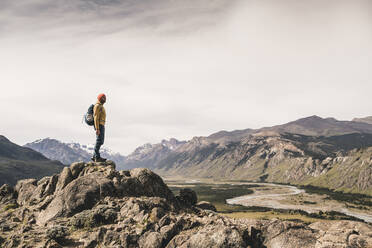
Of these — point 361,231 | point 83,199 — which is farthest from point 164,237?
point 361,231

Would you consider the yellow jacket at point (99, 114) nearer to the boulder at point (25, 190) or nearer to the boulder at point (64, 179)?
the boulder at point (64, 179)

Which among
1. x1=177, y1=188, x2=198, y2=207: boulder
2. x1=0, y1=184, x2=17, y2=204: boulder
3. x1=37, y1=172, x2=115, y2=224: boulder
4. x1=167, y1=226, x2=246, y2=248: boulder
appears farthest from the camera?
x1=0, y1=184, x2=17, y2=204: boulder

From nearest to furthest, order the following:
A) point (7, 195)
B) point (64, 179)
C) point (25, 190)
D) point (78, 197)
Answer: point (78, 197) → point (64, 179) → point (25, 190) → point (7, 195)

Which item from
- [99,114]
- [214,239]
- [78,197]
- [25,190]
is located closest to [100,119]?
[99,114]

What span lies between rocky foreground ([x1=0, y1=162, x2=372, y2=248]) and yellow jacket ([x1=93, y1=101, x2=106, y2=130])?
18.4ft

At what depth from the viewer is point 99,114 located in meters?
27.8

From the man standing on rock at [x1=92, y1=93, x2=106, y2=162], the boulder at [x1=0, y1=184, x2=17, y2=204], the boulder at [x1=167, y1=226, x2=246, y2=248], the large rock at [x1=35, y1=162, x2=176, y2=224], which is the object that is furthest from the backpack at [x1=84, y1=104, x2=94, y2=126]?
the boulder at [x1=167, y1=226, x2=246, y2=248]

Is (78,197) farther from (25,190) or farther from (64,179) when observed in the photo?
(25,190)

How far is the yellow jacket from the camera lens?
89.6ft

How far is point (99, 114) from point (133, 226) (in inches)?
554

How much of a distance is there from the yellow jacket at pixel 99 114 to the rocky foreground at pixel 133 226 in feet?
18.4

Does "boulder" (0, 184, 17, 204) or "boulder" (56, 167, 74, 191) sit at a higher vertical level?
"boulder" (56, 167, 74, 191)

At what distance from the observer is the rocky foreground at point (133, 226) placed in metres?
16.1

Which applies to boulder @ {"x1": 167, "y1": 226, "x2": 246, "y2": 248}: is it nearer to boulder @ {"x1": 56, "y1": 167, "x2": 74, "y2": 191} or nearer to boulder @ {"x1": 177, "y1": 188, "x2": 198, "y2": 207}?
boulder @ {"x1": 177, "y1": 188, "x2": 198, "y2": 207}
